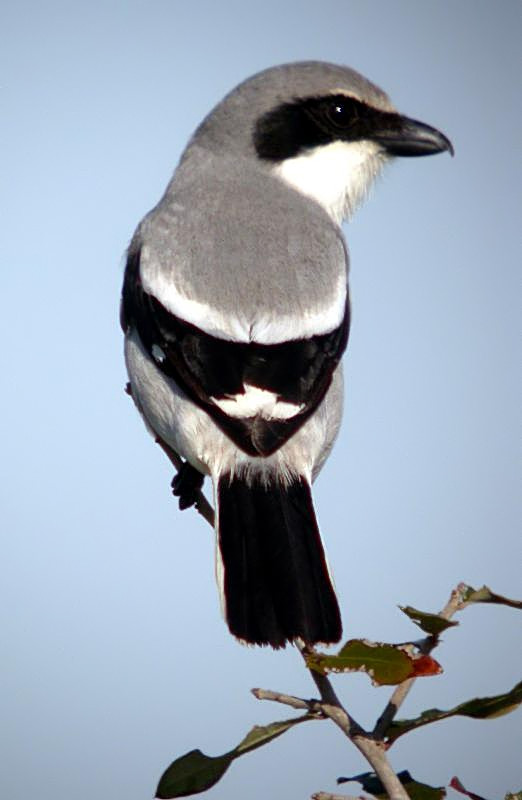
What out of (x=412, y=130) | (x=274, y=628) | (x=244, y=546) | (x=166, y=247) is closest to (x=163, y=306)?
(x=166, y=247)

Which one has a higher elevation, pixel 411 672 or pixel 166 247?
pixel 166 247

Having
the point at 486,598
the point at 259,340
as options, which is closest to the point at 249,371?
the point at 259,340

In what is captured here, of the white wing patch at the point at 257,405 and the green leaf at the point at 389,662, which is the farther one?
the white wing patch at the point at 257,405

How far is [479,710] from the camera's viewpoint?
1793 mm

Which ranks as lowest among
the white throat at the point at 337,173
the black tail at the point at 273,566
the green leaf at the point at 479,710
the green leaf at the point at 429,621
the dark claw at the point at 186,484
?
the green leaf at the point at 479,710

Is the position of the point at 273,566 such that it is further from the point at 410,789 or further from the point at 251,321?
the point at 410,789

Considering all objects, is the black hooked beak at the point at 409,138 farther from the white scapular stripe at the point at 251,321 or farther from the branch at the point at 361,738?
the branch at the point at 361,738

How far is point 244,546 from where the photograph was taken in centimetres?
240

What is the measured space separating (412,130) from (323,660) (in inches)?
82.8

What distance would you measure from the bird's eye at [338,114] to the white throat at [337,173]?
→ 64mm

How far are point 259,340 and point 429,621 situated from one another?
3.27 ft

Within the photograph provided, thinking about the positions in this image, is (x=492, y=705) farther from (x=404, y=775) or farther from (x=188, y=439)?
(x=188, y=439)

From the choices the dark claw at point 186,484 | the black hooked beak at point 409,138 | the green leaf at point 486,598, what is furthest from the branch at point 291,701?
the black hooked beak at point 409,138

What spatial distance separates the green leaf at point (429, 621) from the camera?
1669mm
